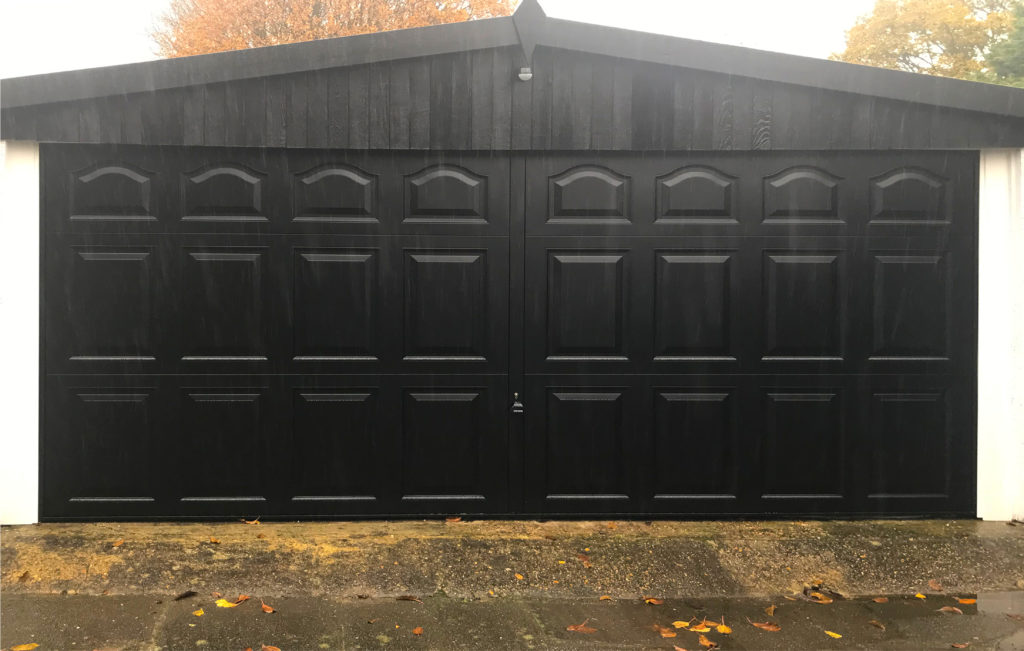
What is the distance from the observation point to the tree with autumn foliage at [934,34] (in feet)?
76.3

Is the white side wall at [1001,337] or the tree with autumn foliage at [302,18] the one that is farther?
the tree with autumn foliage at [302,18]

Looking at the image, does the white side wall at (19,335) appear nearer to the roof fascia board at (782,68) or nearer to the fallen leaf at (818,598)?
the roof fascia board at (782,68)

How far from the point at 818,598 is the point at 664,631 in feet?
3.88

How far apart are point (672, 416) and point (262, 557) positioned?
10.0 ft

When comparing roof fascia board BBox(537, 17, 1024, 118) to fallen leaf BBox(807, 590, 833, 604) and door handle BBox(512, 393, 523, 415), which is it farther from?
fallen leaf BBox(807, 590, 833, 604)

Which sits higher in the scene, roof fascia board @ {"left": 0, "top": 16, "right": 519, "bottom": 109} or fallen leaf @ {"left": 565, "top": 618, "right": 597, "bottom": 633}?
roof fascia board @ {"left": 0, "top": 16, "right": 519, "bottom": 109}

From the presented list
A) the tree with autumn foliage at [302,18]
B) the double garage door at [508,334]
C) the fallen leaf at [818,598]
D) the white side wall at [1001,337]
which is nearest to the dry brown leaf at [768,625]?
→ the fallen leaf at [818,598]

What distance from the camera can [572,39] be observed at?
6.26 m

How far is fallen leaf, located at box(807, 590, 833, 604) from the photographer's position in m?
5.52

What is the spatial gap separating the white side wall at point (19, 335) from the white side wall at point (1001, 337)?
6.89 meters

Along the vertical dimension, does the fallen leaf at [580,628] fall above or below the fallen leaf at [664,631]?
above

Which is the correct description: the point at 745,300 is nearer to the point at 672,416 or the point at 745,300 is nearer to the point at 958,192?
the point at 672,416

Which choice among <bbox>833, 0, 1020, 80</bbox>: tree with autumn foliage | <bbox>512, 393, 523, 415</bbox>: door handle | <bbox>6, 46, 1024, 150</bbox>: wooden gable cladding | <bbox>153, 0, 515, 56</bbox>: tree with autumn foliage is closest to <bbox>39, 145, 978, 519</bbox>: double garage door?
<bbox>512, 393, 523, 415</bbox>: door handle

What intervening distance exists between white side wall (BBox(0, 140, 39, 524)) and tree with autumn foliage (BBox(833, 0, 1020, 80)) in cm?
2268
